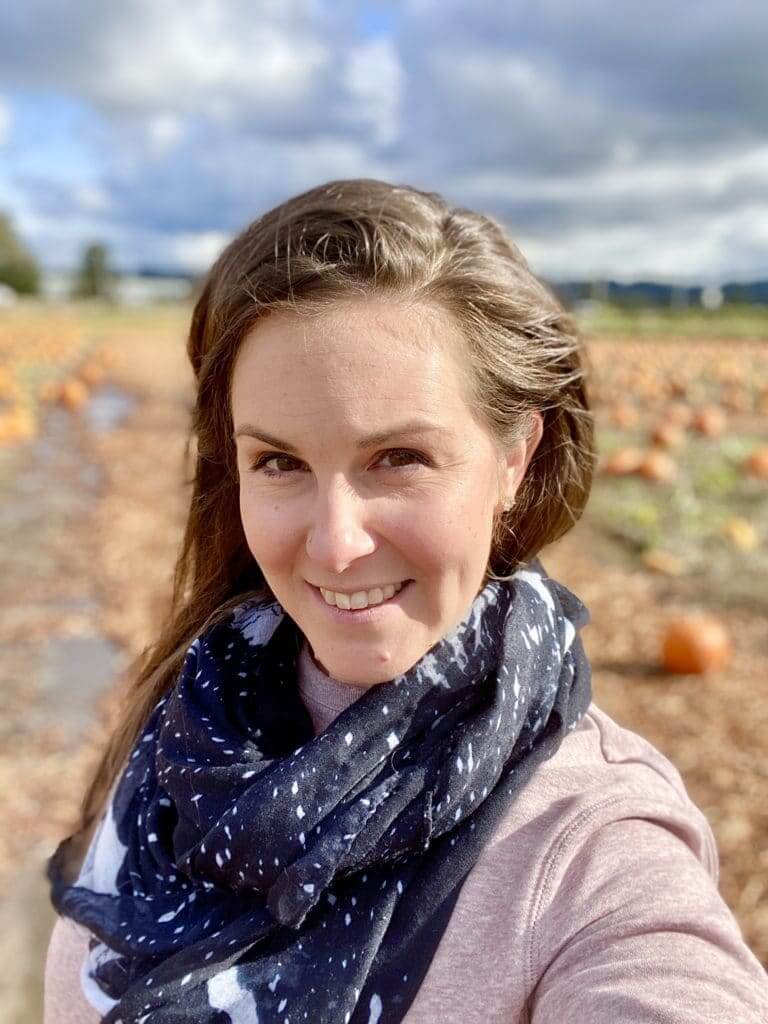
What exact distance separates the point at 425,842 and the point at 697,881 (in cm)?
37

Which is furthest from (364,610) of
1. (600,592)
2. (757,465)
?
(757,465)

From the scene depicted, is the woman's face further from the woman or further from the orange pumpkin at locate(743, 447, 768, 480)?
the orange pumpkin at locate(743, 447, 768, 480)

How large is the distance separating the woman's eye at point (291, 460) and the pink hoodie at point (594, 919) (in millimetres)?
501

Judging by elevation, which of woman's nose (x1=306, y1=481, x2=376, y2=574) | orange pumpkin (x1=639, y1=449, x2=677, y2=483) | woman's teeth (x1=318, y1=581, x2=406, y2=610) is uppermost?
woman's nose (x1=306, y1=481, x2=376, y2=574)

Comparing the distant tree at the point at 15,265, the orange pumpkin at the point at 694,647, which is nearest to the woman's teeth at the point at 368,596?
the orange pumpkin at the point at 694,647

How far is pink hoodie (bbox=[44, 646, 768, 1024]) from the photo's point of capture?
115 centimetres

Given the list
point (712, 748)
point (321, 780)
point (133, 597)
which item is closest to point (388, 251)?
point (321, 780)

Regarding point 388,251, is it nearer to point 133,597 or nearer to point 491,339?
point 491,339

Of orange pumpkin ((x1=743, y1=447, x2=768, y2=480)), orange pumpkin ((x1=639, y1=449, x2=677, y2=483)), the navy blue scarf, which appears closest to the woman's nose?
the navy blue scarf

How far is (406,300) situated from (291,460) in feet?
0.96

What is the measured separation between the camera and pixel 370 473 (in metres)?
1.37

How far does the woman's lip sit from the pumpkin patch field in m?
0.72

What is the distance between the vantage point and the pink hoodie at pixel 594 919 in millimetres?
1147

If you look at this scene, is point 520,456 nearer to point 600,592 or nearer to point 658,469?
Result: point 600,592
